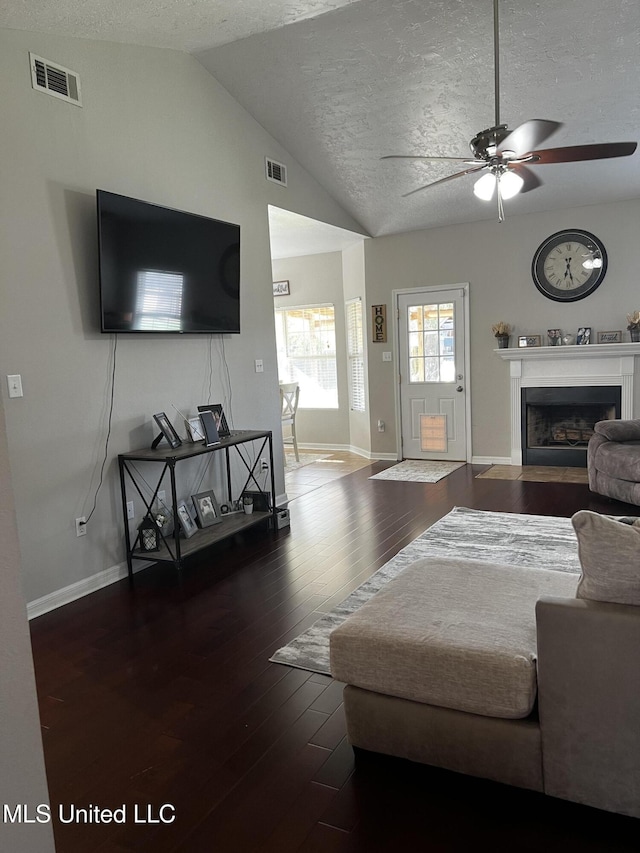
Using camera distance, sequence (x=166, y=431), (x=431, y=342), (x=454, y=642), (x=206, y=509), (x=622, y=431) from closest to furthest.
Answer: (x=454, y=642), (x=166, y=431), (x=206, y=509), (x=622, y=431), (x=431, y=342)

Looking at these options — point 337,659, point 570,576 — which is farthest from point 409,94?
point 337,659

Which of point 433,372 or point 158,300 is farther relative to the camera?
point 433,372

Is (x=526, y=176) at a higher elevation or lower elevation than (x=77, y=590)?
higher

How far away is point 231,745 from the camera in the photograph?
2.09 metres

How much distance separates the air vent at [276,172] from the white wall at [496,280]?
2031 millimetres

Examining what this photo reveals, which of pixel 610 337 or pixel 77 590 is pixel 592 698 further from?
pixel 610 337

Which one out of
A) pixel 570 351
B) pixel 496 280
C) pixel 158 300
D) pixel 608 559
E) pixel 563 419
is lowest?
pixel 563 419

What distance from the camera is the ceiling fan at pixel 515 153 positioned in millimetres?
2842

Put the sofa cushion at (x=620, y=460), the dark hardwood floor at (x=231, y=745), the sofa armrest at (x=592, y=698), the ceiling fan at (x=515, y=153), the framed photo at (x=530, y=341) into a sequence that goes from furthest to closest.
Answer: the framed photo at (x=530, y=341) < the sofa cushion at (x=620, y=460) < the ceiling fan at (x=515, y=153) < the dark hardwood floor at (x=231, y=745) < the sofa armrest at (x=592, y=698)

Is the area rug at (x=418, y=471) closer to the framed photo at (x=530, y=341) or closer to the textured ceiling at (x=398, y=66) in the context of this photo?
the framed photo at (x=530, y=341)

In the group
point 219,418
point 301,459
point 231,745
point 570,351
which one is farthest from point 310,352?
point 231,745

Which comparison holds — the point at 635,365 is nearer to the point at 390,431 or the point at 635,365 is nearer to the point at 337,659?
the point at 390,431

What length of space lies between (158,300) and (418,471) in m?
3.74

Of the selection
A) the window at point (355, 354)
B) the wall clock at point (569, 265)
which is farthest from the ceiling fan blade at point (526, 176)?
the window at point (355, 354)
